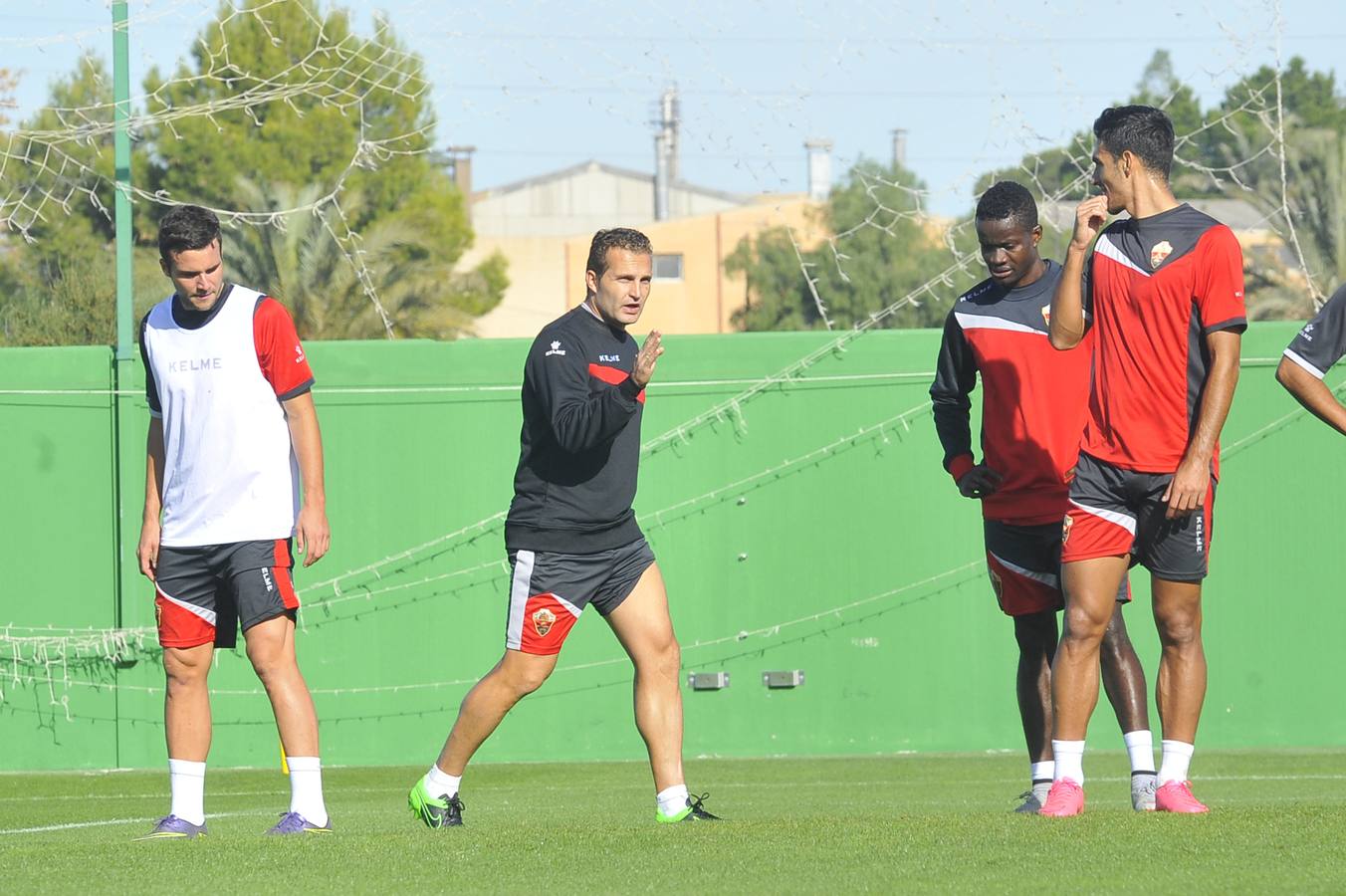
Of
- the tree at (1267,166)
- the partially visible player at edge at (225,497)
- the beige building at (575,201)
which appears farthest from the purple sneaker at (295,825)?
the beige building at (575,201)

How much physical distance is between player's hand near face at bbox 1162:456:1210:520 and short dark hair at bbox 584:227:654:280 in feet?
5.97

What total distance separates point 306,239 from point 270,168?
16.5 m

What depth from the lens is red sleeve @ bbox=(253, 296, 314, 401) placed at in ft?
18.6

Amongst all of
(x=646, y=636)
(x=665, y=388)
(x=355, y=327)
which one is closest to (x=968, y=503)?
(x=665, y=388)

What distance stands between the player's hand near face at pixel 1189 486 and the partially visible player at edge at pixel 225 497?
103 inches

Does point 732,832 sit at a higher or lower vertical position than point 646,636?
lower

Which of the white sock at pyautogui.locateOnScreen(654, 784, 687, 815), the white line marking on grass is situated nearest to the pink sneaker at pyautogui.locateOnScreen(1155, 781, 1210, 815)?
the white sock at pyautogui.locateOnScreen(654, 784, 687, 815)

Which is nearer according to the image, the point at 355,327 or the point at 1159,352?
the point at 1159,352

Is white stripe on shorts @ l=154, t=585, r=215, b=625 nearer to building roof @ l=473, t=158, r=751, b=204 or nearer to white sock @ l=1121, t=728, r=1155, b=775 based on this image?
white sock @ l=1121, t=728, r=1155, b=775

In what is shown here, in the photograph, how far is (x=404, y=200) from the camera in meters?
39.5

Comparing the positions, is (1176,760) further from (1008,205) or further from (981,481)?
(1008,205)

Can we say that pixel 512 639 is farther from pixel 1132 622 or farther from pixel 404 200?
pixel 404 200

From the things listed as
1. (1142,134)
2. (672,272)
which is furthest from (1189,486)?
(672,272)

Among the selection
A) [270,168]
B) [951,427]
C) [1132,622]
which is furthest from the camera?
[270,168]
